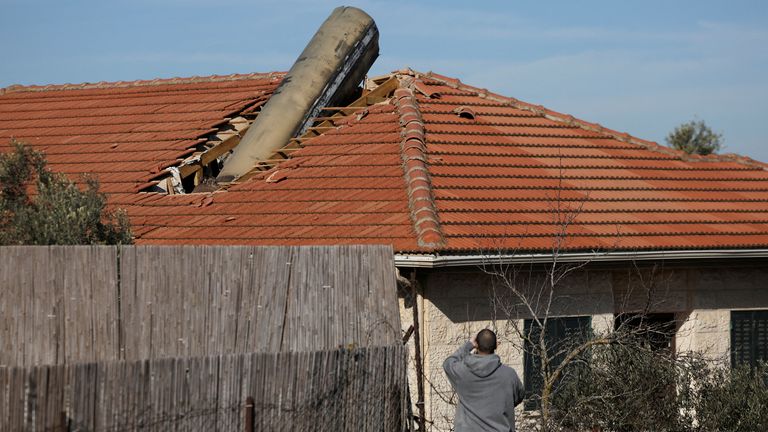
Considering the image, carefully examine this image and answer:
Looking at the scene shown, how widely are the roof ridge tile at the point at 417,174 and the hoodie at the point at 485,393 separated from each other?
12.4ft

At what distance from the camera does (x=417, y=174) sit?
13141mm

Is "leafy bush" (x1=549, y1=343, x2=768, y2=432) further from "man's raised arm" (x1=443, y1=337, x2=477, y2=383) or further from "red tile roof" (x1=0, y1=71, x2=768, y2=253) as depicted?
"man's raised arm" (x1=443, y1=337, x2=477, y2=383)

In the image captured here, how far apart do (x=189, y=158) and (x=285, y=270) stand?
7763 millimetres

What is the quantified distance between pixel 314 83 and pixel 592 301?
606cm

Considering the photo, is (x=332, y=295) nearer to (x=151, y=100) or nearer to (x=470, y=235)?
(x=470, y=235)

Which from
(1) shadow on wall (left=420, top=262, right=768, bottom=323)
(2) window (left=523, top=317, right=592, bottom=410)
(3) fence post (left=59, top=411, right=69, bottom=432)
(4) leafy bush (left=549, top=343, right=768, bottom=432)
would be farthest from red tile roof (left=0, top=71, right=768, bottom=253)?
(3) fence post (left=59, top=411, right=69, bottom=432)

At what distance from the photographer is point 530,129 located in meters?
15.7

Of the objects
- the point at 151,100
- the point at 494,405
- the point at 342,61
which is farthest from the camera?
the point at 151,100

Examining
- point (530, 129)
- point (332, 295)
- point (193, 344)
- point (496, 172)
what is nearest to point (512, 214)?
point (496, 172)

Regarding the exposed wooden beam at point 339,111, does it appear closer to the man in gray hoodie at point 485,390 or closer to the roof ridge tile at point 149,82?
the roof ridge tile at point 149,82

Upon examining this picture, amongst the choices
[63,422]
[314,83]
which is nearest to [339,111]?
[314,83]

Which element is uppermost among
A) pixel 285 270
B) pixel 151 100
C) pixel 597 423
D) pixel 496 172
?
pixel 151 100

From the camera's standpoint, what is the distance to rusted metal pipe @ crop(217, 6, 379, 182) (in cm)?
1566

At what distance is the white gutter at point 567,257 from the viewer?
1115 centimetres
